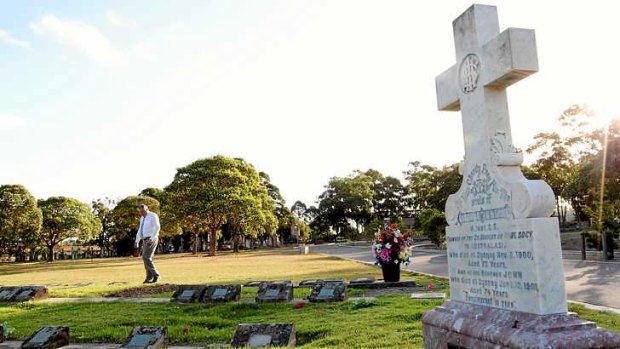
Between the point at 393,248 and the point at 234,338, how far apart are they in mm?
6208

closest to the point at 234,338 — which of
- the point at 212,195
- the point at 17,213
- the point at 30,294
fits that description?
the point at 30,294

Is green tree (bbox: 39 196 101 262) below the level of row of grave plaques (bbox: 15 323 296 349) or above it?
above

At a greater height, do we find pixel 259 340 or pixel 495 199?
pixel 495 199

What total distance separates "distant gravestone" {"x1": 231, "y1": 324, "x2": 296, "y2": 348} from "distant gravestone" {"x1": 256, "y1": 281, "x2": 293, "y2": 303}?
2.93 meters

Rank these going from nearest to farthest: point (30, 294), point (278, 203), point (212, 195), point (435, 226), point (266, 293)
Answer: point (266, 293)
point (30, 294)
point (435, 226)
point (212, 195)
point (278, 203)

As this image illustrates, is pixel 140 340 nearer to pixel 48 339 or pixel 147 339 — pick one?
pixel 147 339

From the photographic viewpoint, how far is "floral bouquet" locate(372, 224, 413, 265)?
11031 millimetres

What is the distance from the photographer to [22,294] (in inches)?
401

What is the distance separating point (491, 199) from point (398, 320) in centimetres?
283

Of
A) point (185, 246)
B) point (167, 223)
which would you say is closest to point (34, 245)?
point (167, 223)

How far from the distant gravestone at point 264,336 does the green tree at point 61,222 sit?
1773 inches

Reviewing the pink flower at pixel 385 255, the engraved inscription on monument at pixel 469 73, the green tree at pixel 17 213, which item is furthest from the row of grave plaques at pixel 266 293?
the green tree at pixel 17 213

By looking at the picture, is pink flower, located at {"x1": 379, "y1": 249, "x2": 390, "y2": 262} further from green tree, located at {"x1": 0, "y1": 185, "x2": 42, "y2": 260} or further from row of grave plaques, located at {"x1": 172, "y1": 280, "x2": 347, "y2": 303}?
green tree, located at {"x1": 0, "y1": 185, "x2": 42, "y2": 260}

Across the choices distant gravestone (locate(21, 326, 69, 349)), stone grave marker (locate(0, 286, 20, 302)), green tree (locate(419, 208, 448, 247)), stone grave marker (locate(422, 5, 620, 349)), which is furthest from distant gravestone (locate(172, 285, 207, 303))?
green tree (locate(419, 208, 448, 247))
